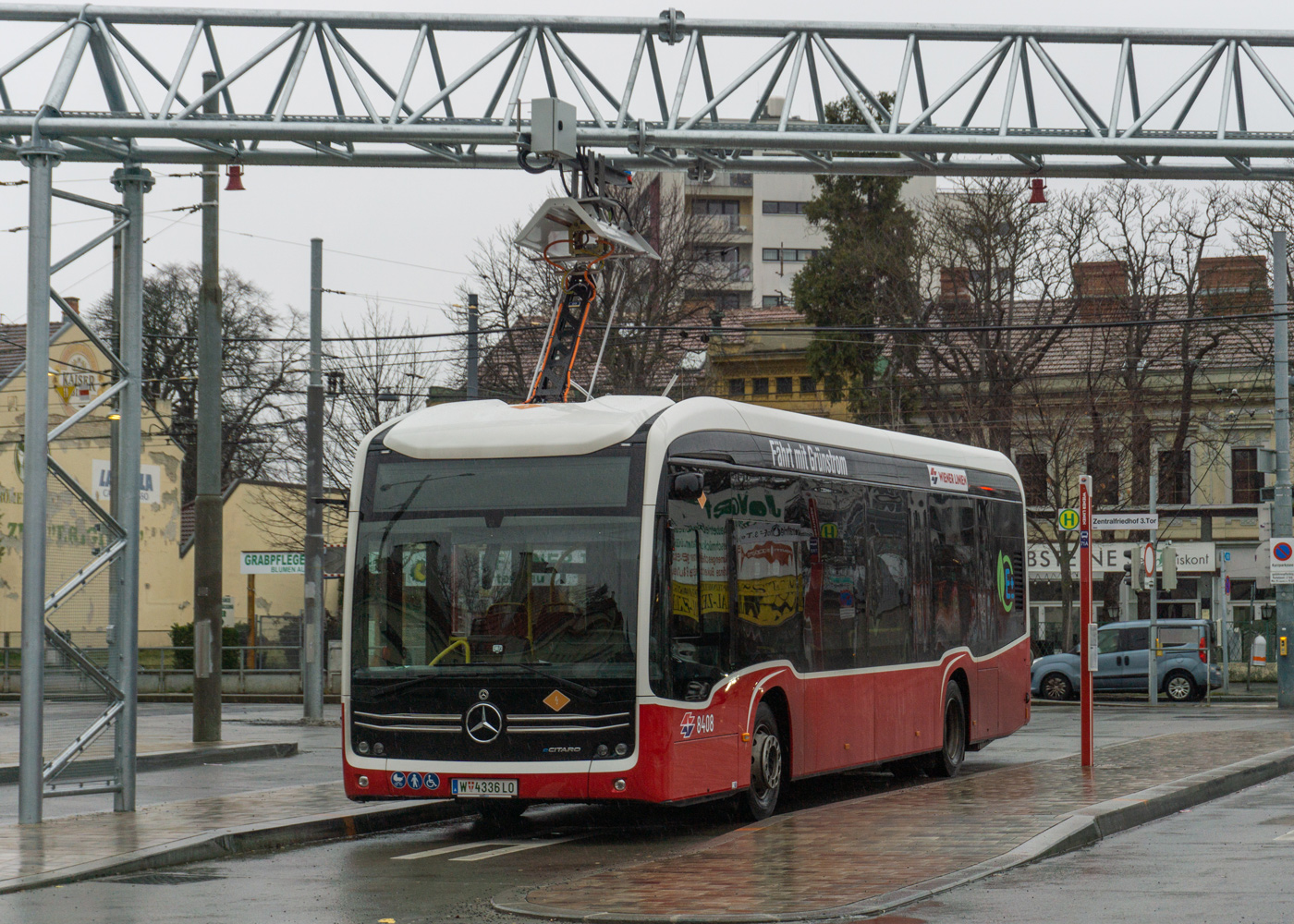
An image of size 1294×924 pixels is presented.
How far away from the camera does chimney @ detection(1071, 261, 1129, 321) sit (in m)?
42.9

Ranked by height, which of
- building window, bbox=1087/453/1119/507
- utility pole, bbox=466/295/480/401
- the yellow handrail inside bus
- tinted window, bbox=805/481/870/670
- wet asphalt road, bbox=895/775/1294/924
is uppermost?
utility pole, bbox=466/295/480/401

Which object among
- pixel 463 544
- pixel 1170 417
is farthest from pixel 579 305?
pixel 1170 417

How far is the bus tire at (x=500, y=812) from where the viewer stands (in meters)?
13.6

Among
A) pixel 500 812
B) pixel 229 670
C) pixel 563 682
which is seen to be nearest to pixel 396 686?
pixel 563 682

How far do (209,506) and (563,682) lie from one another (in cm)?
1114

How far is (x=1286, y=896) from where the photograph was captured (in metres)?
8.99

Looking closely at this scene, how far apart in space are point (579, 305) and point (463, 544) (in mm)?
3559

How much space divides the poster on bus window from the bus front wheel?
2.34 feet

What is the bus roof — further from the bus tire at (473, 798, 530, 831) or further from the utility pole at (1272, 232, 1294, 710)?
the utility pole at (1272, 232, 1294, 710)

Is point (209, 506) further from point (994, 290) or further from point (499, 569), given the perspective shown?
point (994, 290)

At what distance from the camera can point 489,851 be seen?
38.9 ft

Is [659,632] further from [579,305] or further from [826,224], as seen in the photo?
[826,224]

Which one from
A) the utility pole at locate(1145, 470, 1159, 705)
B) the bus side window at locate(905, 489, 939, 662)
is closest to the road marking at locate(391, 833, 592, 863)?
the bus side window at locate(905, 489, 939, 662)

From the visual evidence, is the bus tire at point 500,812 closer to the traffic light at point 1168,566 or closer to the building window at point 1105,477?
the traffic light at point 1168,566
